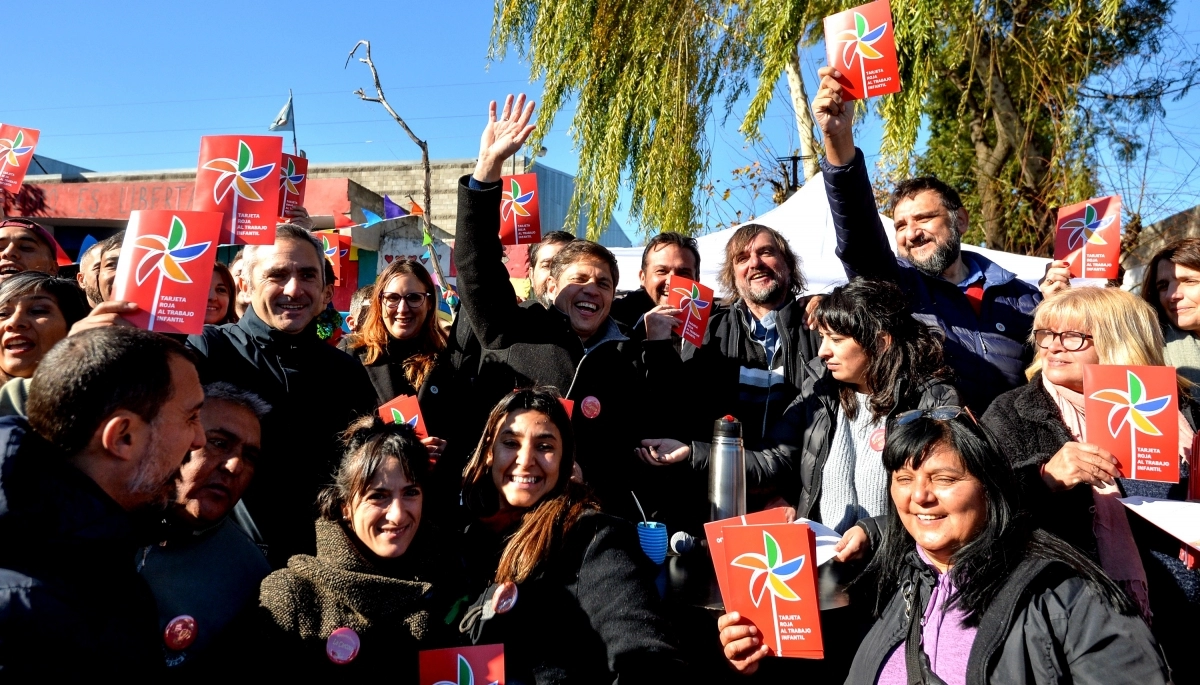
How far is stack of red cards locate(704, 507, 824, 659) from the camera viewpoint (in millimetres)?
2121

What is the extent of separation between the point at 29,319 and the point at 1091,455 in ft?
11.4

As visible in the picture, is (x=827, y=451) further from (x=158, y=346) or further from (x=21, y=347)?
(x=21, y=347)

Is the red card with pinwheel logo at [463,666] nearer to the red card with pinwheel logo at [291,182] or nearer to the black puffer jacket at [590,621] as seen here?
the black puffer jacket at [590,621]

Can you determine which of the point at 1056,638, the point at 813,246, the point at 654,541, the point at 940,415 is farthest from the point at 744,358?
the point at 813,246

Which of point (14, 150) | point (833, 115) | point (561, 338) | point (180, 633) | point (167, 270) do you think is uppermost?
point (14, 150)

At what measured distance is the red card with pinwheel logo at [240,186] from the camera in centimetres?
312

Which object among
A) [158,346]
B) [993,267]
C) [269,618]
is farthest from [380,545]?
[993,267]

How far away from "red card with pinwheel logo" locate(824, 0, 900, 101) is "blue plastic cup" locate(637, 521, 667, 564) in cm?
180

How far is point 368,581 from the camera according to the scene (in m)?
2.30

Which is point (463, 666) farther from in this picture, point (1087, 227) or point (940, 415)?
point (1087, 227)

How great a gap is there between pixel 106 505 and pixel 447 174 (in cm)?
1735

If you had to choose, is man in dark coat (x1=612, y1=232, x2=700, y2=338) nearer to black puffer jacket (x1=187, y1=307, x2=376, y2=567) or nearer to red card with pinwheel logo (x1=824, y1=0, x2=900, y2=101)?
red card with pinwheel logo (x1=824, y1=0, x2=900, y2=101)

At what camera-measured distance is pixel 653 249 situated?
443 centimetres

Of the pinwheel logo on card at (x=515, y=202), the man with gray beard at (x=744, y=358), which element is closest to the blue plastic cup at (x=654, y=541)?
the man with gray beard at (x=744, y=358)
